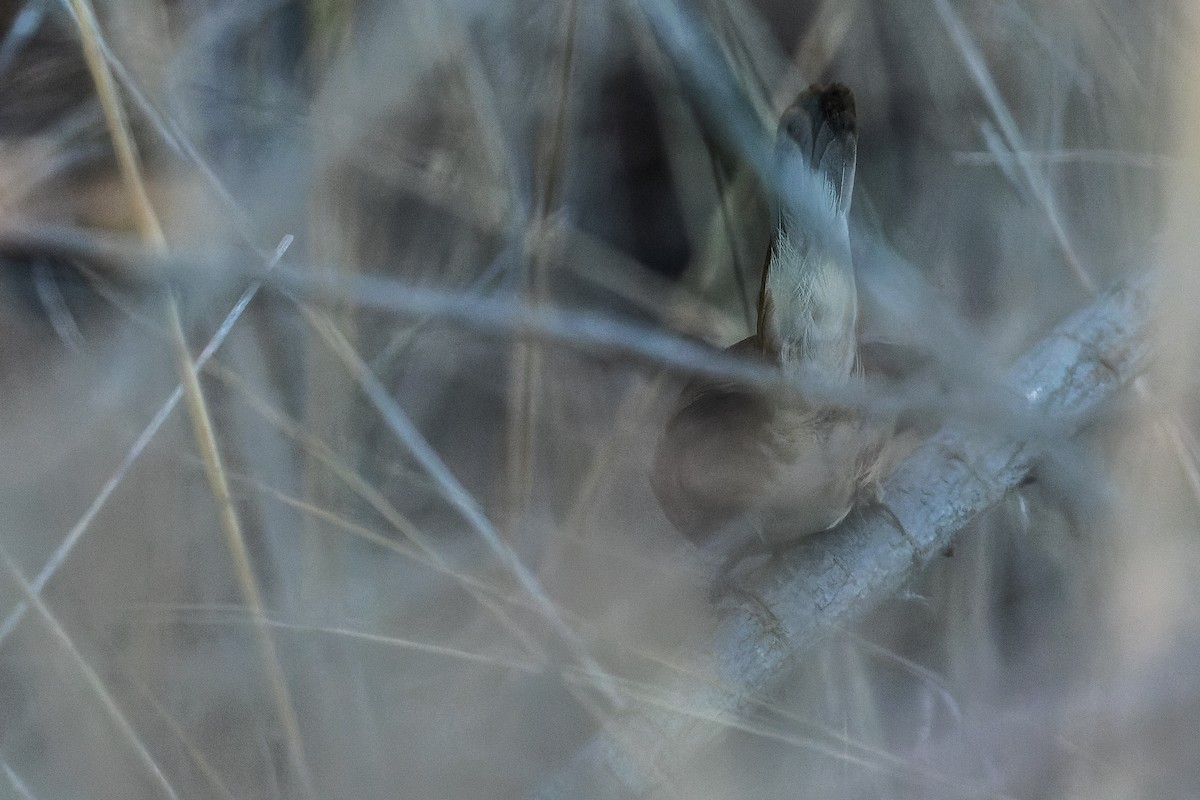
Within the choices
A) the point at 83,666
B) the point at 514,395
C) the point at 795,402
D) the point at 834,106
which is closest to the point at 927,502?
the point at 795,402

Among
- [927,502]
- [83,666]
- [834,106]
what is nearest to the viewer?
[834,106]

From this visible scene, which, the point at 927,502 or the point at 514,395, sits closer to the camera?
the point at 927,502

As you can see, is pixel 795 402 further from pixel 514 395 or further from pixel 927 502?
pixel 514 395

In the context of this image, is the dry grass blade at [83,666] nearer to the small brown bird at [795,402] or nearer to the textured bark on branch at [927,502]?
the textured bark on branch at [927,502]

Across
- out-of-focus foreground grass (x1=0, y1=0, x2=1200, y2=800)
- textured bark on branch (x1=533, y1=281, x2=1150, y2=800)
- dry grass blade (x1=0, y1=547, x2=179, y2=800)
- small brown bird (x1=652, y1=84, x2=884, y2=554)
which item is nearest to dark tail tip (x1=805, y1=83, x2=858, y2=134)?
small brown bird (x1=652, y1=84, x2=884, y2=554)

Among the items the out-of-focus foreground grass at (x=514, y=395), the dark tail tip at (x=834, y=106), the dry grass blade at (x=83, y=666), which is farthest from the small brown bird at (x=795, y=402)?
the dry grass blade at (x=83, y=666)

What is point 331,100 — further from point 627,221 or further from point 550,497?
point 550,497
